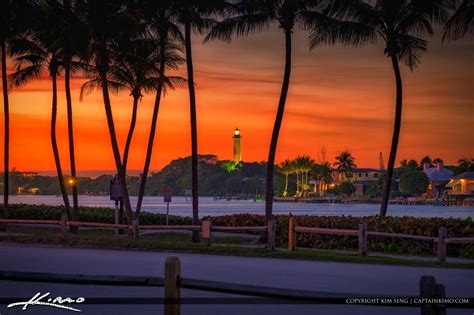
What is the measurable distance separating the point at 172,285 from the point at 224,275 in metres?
11.6

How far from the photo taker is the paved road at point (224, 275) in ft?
45.8

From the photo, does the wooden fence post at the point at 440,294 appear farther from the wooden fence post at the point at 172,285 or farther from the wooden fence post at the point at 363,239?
the wooden fence post at the point at 363,239

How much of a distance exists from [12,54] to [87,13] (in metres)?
8.66

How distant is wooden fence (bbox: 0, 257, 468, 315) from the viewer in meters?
7.47

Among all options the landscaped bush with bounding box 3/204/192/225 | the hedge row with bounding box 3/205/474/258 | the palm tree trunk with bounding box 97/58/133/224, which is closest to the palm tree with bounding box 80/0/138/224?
the palm tree trunk with bounding box 97/58/133/224

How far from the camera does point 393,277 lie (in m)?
20.2

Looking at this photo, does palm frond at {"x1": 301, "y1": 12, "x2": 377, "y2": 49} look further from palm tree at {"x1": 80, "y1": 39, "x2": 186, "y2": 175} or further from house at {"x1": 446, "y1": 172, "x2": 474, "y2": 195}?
house at {"x1": 446, "y1": 172, "x2": 474, "y2": 195}

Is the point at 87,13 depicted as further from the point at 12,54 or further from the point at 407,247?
the point at 407,247

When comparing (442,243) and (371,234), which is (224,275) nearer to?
(442,243)

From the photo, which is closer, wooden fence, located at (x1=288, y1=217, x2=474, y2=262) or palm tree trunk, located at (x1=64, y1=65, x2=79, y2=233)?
wooden fence, located at (x1=288, y1=217, x2=474, y2=262)

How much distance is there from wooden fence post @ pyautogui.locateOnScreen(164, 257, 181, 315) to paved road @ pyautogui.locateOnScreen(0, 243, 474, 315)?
15.4 ft

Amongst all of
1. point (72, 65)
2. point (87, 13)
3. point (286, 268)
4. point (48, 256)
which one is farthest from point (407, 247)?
point (72, 65)

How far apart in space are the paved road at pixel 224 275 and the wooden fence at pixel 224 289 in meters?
4.54

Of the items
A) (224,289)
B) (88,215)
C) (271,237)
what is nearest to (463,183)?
(88,215)
